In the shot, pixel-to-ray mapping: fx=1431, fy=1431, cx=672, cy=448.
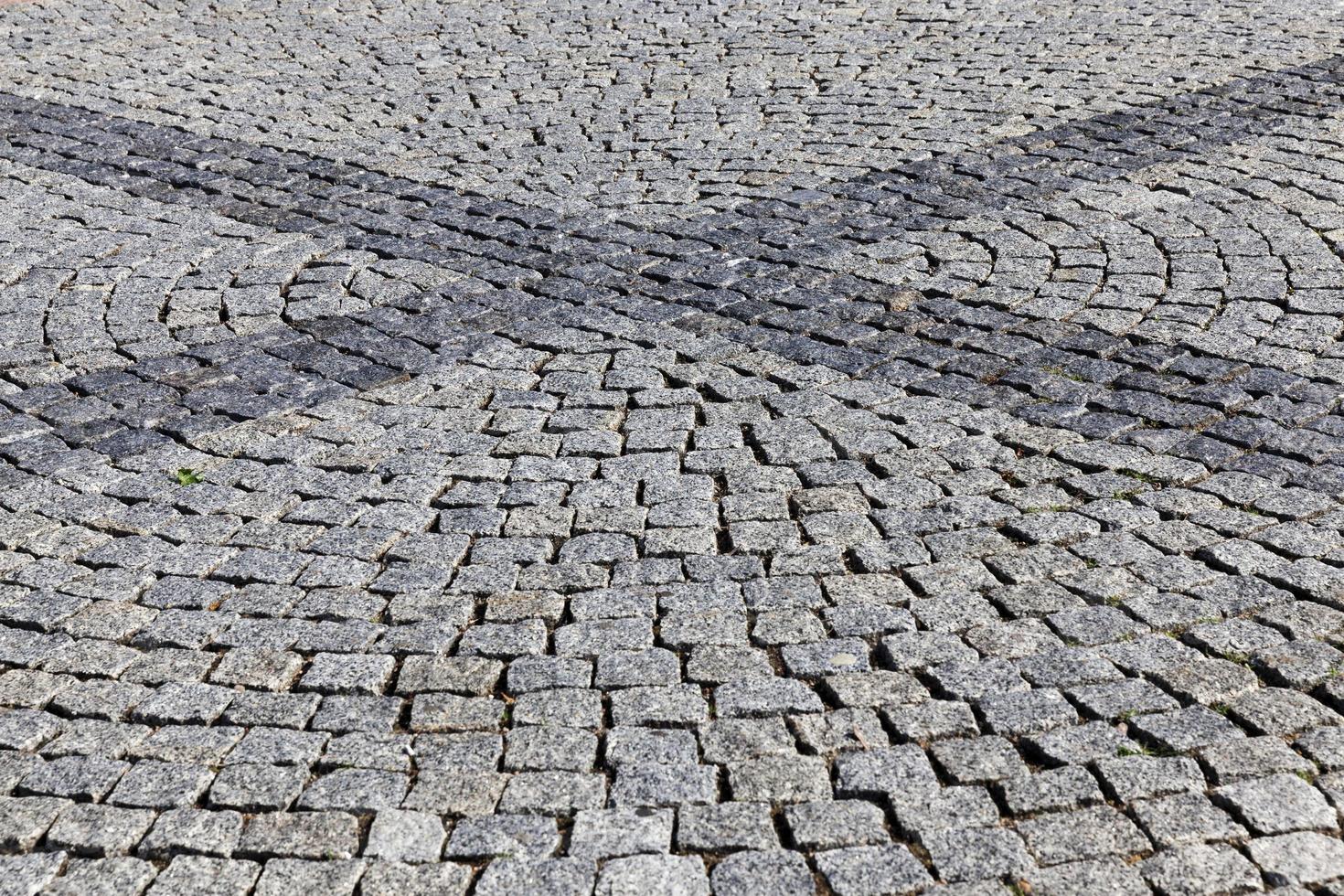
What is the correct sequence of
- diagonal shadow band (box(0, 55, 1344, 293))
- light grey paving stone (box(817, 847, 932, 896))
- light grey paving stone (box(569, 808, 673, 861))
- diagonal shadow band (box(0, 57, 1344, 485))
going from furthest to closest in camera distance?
diagonal shadow band (box(0, 55, 1344, 293)), diagonal shadow band (box(0, 57, 1344, 485)), light grey paving stone (box(569, 808, 673, 861)), light grey paving stone (box(817, 847, 932, 896))

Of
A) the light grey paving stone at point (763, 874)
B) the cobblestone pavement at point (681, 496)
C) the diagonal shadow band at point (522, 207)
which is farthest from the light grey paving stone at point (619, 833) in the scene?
the diagonal shadow band at point (522, 207)

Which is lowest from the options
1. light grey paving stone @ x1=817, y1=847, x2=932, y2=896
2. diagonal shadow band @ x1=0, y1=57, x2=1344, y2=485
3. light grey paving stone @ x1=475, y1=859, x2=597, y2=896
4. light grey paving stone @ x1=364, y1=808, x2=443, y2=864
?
light grey paving stone @ x1=364, y1=808, x2=443, y2=864

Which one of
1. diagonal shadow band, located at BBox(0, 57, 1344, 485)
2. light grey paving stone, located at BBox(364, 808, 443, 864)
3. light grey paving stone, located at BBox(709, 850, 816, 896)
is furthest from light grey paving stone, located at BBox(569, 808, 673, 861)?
diagonal shadow band, located at BBox(0, 57, 1344, 485)

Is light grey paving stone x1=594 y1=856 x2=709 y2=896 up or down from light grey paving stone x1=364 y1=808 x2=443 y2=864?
up

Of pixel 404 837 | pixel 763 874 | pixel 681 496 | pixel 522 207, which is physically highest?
pixel 522 207

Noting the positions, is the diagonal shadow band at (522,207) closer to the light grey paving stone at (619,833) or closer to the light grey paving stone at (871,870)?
the light grey paving stone at (619,833)

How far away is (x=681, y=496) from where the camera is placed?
15.0 ft

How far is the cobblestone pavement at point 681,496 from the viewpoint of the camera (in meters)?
Result: 3.18

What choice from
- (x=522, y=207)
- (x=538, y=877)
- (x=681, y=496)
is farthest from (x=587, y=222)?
(x=538, y=877)

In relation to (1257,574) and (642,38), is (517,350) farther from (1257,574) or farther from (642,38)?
(642,38)

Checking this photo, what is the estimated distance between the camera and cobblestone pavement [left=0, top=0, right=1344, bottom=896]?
3178mm

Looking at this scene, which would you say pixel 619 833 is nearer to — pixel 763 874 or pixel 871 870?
pixel 763 874

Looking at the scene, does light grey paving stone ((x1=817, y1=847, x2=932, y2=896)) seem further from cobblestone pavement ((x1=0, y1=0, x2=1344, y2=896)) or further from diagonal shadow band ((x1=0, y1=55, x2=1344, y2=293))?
diagonal shadow band ((x1=0, y1=55, x2=1344, y2=293))

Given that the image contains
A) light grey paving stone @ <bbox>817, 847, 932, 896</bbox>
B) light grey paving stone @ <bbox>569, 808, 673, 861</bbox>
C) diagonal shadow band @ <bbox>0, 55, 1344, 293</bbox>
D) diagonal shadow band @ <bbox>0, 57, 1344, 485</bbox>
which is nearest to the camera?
light grey paving stone @ <bbox>817, 847, 932, 896</bbox>
